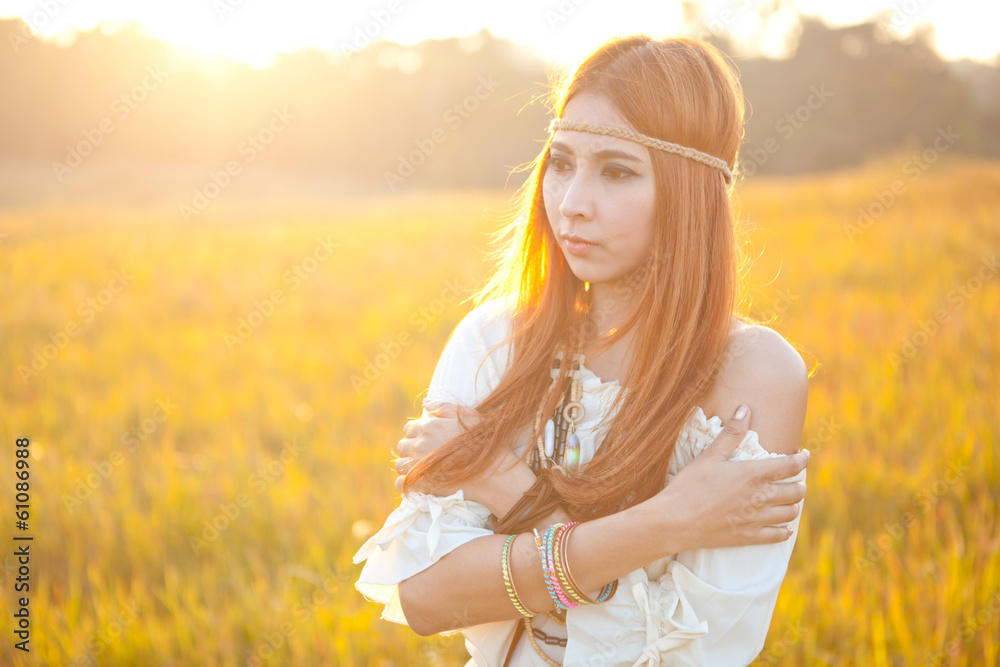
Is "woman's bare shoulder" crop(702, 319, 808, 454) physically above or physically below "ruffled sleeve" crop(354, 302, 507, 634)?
above

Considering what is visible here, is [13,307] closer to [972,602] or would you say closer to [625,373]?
[625,373]

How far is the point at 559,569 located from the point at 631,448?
0.31m

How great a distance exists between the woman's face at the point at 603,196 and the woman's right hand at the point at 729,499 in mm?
495

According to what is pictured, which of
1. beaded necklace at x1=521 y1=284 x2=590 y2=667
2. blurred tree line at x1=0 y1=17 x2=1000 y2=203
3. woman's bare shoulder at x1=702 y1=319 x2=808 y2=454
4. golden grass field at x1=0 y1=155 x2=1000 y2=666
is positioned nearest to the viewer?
woman's bare shoulder at x1=702 y1=319 x2=808 y2=454

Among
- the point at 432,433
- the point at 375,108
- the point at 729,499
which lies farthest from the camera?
the point at 375,108

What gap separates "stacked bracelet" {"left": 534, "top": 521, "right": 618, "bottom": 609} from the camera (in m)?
1.42

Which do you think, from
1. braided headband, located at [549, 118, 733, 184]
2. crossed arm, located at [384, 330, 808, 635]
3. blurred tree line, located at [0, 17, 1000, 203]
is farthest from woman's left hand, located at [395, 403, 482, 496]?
blurred tree line, located at [0, 17, 1000, 203]

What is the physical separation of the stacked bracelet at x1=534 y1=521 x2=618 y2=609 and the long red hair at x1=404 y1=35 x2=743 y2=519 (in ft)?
0.33

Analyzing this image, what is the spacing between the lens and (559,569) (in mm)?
1415

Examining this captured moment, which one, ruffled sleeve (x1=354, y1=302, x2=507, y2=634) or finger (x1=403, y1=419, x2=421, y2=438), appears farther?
finger (x1=403, y1=419, x2=421, y2=438)

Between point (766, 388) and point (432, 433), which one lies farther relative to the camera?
point (432, 433)

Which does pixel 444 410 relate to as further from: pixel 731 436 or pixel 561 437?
pixel 731 436

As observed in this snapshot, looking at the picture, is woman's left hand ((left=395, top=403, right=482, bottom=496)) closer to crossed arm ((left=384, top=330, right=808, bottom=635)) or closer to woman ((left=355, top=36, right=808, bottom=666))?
woman ((left=355, top=36, right=808, bottom=666))

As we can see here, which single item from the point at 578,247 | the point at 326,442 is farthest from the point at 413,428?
the point at 326,442
